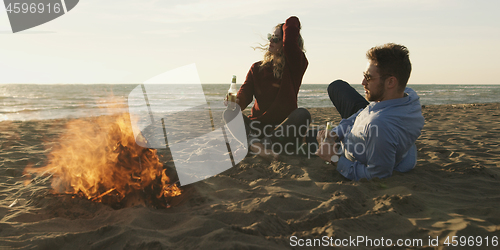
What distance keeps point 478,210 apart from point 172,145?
14.8 feet

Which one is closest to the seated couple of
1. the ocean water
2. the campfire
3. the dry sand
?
the dry sand

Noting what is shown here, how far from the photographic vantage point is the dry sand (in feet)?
6.88

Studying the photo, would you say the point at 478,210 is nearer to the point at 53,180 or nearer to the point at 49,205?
the point at 49,205

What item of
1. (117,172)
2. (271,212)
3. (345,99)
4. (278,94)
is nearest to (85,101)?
(278,94)

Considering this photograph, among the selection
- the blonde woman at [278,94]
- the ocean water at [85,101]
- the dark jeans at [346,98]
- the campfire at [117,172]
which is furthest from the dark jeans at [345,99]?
the ocean water at [85,101]

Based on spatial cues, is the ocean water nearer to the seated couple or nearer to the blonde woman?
the blonde woman

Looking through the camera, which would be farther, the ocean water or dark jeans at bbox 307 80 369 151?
the ocean water

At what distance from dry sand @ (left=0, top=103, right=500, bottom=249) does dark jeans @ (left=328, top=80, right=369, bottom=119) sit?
0.88 m

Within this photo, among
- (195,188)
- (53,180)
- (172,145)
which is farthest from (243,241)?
(172,145)

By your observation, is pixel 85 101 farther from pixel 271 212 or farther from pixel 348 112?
pixel 271 212

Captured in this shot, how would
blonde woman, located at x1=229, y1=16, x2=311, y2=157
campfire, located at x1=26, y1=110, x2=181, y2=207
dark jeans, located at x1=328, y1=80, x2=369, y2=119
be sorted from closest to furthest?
campfire, located at x1=26, y1=110, x2=181, y2=207 → dark jeans, located at x1=328, y1=80, x2=369, y2=119 → blonde woman, located at x1=229, y1=16, x2=311, y2=157

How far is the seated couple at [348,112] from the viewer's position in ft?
9.28

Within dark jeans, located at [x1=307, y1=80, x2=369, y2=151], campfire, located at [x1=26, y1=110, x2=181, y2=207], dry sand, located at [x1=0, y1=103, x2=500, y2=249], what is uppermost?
dark jeans, located at [x1=307, y1=80, x2=369, y2=151]

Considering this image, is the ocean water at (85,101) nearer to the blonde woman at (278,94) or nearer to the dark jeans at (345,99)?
the blonde woman at (278,94)
